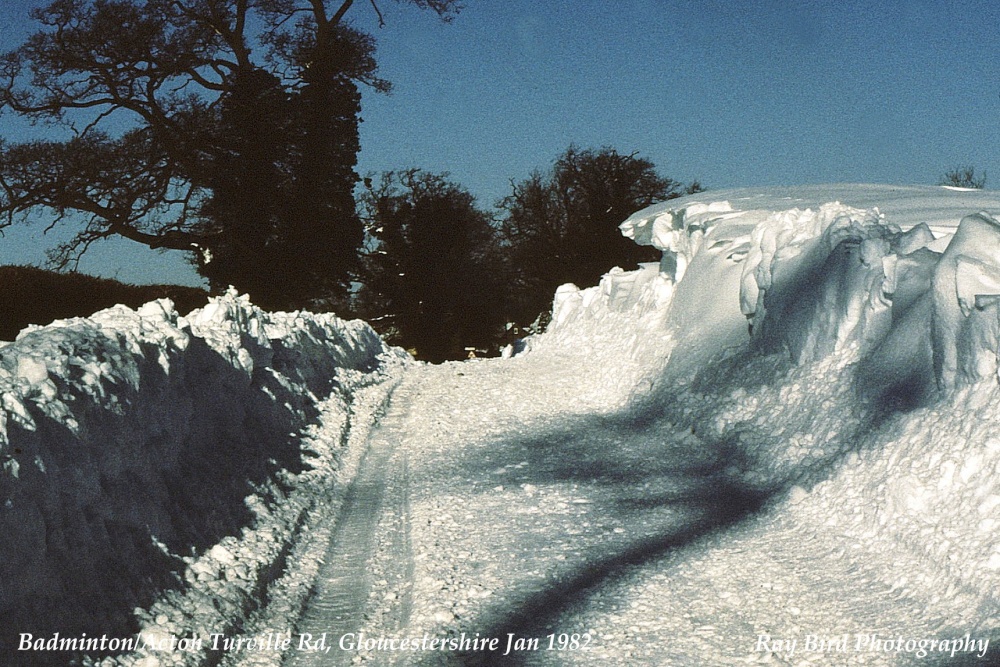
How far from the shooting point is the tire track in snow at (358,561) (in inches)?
162

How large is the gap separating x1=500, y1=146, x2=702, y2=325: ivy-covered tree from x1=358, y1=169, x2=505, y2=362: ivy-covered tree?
291 cm

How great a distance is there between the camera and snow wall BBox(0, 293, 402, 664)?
3863mm

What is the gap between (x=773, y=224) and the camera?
9.39m

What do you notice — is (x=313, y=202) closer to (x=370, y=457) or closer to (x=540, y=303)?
(x=540, y=303)

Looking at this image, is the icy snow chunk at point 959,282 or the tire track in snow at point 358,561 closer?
the tire track in snow at point 358,561

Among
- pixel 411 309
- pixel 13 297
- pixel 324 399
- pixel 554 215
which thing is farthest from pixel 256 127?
pixel 324 399

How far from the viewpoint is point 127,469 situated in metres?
4.87

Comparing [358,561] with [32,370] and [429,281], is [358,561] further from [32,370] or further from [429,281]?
A: [429,281]

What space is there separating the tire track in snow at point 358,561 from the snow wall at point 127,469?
316 millimetres

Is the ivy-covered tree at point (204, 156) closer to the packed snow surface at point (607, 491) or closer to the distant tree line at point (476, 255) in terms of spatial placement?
the distant tree line at point (476, 255)

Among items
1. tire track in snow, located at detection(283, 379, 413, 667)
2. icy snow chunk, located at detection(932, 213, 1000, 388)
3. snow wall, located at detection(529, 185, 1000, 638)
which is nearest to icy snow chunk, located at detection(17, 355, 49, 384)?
tire track in snow, located at detection(283, 379, 413, 667)

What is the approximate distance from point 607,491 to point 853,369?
210cm

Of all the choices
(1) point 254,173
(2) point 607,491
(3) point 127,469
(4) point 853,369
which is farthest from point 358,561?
(1) point 254,173

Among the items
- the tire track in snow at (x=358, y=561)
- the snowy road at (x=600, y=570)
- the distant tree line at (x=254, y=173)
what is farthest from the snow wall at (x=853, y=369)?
the distant tree line at (x=254, y=173)
